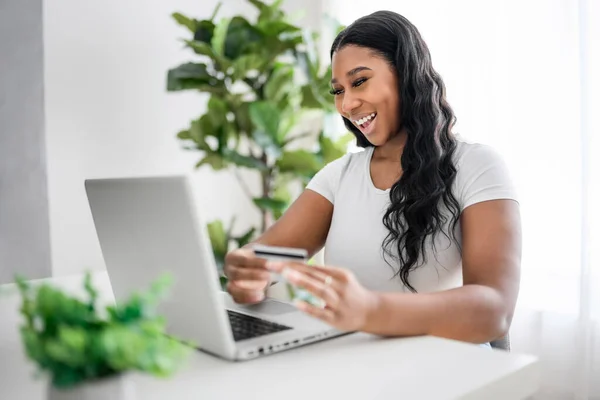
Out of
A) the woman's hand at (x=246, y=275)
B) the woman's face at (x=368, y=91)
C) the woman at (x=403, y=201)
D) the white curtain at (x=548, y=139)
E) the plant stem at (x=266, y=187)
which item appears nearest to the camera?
the woman's hand at (x=246, y=275)

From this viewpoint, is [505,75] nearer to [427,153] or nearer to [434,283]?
[427,153]

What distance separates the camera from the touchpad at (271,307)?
112 cm

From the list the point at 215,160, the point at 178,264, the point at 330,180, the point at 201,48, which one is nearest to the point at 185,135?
the point at 215,160

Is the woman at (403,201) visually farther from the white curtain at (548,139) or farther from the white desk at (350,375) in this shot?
the white curtain at (548,139)

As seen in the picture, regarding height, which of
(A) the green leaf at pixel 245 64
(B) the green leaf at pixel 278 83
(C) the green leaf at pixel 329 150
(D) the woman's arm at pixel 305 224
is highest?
(A) the green leaf at pixel 245 64

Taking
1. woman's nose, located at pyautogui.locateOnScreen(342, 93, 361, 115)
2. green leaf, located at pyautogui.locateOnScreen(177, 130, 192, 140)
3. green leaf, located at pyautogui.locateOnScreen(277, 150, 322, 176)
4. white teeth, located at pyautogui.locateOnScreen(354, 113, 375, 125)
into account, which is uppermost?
woman's nose, located at pyautogui.locateOnScreen(342, 93, 361, 115)

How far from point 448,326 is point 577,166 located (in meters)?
1.40

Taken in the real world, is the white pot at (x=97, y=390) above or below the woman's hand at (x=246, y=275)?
above

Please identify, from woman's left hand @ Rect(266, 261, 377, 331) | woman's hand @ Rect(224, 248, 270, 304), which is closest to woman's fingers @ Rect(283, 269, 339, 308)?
woman's left hand @ Rect(266, 261, 377, 331)

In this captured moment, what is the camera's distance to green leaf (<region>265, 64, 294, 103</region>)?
256cm

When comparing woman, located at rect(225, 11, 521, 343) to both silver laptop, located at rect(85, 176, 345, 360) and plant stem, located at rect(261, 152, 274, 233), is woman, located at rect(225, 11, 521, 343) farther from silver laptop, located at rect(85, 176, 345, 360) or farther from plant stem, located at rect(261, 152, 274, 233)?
plant stem, located at rect(261, 152, 274, 233)

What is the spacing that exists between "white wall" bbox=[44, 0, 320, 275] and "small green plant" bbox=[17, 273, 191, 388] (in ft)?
6.86

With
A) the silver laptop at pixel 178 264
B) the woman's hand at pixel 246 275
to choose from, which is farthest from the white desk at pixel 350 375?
the woman's hand at pixel 246 275

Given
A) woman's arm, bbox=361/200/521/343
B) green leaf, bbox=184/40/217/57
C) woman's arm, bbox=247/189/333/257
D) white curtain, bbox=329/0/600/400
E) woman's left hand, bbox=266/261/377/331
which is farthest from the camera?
green leaf, bbox=184/40/217/57
